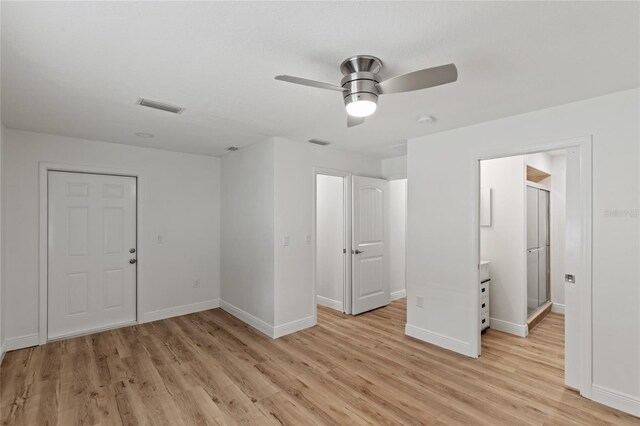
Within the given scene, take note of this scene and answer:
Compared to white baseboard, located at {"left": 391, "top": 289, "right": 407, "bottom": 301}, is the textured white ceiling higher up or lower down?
higher up

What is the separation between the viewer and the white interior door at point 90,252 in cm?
375

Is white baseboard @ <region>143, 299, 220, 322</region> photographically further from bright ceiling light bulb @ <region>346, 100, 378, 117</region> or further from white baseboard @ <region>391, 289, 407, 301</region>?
bright ceiling light bulb @ <region>346, 100, 378, 117</region>

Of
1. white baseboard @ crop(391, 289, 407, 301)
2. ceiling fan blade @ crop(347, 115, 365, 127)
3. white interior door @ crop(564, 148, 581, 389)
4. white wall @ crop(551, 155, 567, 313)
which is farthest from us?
white baseboard @ crop(391, 289, 407, 301)

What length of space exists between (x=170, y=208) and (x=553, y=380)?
16.0ft

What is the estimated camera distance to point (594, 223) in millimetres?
2514

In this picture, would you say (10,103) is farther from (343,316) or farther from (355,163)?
(343,316)

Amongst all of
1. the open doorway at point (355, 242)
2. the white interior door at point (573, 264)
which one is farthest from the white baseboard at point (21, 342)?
the white interior door at point (573, 264)

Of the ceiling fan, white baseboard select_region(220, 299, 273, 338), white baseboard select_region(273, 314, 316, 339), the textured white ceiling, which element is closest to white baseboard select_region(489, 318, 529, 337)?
white baseboard select_region(273, 314, 316, 339)

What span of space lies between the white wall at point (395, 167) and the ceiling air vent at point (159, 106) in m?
3.25

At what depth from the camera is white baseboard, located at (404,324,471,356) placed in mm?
3311

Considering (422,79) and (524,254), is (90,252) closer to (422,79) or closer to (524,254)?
(422,79)

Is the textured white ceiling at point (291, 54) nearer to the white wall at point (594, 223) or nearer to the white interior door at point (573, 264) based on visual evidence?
the white wall at point (594, 223)

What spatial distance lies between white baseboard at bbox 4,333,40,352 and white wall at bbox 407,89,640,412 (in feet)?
14.2

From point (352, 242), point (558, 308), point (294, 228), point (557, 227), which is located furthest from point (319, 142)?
point (558, 308)
